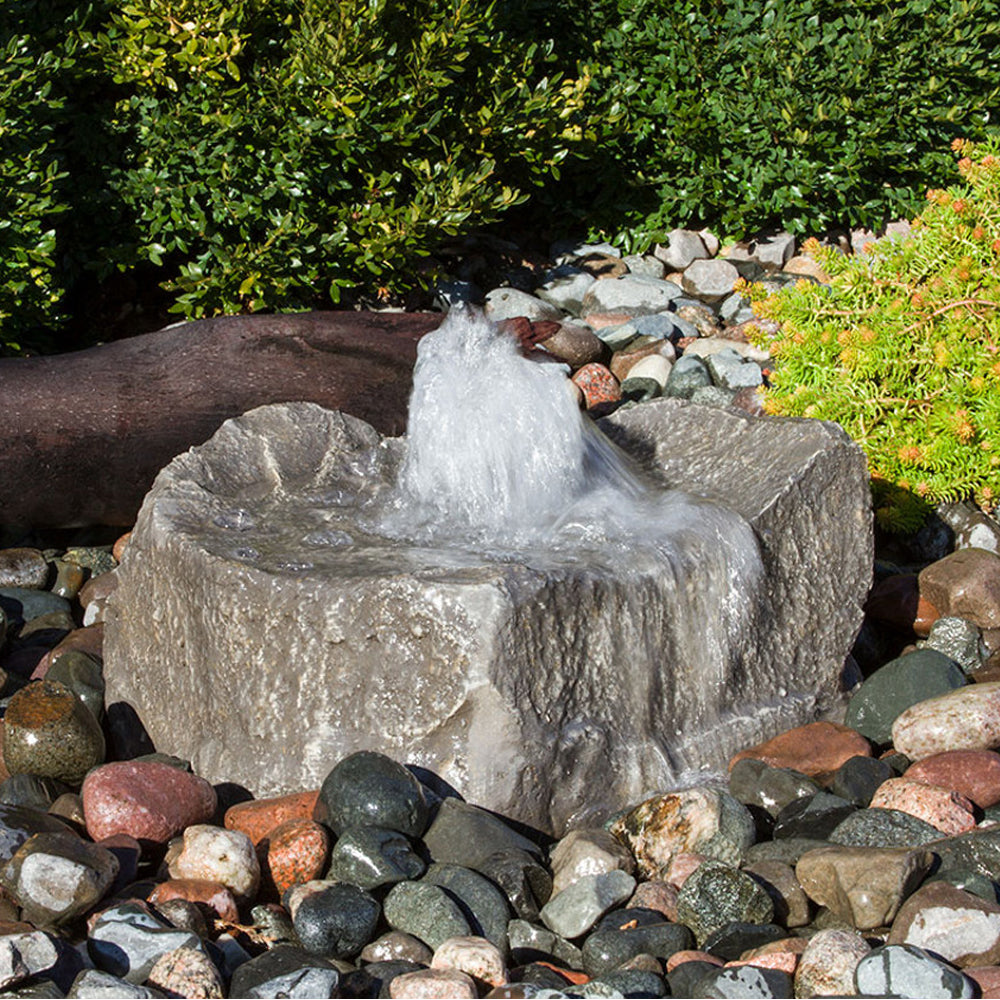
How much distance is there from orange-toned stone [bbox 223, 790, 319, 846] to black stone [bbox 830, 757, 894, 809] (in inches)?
56.3

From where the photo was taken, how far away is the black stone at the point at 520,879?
3250 mm

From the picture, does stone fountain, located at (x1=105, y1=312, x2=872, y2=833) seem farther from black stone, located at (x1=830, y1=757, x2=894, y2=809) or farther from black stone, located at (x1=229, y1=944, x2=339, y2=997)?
black stone, located at (x1=229, y1=944, x2=339, y2=997)

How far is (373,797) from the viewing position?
338 centimetres

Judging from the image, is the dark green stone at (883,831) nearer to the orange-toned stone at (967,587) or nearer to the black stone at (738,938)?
the black stone at (738,938)

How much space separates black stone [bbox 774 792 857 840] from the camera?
350cm

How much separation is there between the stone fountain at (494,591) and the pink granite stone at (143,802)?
19 centimetres

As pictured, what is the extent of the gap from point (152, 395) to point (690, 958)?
3497 mm

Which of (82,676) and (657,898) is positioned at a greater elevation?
(82,676)

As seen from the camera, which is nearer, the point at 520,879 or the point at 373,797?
the point at 520,879

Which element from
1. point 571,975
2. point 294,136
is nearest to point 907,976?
point 571,975

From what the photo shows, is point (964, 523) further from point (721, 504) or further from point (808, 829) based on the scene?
point (808, 829)

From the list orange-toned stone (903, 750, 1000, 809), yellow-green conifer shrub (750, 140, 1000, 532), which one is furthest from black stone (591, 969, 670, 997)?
yellow-green conifer shrub (750, 140, 1000, 532)

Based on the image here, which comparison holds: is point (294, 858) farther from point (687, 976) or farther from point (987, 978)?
point (987, 978)

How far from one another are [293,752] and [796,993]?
149cm
